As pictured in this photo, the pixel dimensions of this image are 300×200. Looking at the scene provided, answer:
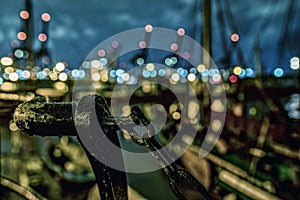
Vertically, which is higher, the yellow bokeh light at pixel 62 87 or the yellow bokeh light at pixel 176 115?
the yellow bokeh light at pixel 62 87

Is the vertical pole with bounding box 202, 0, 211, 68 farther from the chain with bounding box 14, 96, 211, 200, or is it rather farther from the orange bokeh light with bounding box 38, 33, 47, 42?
the orange bokeh light with bounding box 38, 33, 47, 42

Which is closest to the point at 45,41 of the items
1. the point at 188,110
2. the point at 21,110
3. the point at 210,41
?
the point at 210,41

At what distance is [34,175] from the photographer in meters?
6.09

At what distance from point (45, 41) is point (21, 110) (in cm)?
4354

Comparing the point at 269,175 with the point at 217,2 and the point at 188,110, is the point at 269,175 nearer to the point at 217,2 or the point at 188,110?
the point at 188,110

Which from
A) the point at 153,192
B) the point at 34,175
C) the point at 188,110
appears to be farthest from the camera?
the point at 188,110

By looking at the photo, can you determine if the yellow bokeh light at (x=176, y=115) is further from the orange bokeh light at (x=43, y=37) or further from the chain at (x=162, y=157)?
the orange bokeh light at (x=43, y=37)

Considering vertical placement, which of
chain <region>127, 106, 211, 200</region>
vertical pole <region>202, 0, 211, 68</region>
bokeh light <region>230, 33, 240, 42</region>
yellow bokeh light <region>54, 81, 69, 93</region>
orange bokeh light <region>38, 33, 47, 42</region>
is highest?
orange bokeh light <region>38, 33, 47, 42</region>

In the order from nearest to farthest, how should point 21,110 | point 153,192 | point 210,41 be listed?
1. point 21,110
2. point 153,192
3. point 210,41

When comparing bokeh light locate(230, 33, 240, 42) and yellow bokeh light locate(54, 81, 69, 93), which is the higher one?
bokeh light locate(230, 33, 240, 42)

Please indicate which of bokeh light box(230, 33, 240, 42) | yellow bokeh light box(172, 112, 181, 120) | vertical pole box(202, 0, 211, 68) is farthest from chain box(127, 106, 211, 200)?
bokeh light box(230, 33, 240, 42)

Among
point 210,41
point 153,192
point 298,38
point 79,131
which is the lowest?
point 153,192

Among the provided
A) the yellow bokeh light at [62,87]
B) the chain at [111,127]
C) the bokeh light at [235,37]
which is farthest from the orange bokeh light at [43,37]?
the chain at [111,127]

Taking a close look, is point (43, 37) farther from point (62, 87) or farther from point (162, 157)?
point (162, 157)
